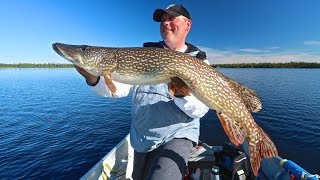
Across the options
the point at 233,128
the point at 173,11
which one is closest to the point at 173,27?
the point at 173,11

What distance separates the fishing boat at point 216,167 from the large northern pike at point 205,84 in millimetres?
1670

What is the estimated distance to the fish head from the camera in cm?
356

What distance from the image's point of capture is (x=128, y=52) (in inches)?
140

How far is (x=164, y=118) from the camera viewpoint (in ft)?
12.0

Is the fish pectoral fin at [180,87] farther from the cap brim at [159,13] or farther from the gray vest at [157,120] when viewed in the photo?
the cap brim at [159,13]

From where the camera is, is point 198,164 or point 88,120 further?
point 88,120

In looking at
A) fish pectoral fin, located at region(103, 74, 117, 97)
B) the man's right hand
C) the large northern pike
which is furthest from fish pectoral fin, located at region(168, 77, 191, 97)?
the man's right hand

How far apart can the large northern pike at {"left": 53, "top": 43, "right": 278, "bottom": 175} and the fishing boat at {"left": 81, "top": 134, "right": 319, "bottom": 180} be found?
1.67 m

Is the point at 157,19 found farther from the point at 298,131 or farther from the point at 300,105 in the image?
the point at 300,105

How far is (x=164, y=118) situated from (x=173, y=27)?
4.57ft

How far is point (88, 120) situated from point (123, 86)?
14.3 m

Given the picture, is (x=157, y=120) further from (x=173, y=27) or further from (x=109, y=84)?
(x=173, y=27)

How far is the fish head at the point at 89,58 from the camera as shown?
356 centimetres

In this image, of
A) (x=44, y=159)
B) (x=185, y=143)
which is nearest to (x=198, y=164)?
(x=185, y=143)
